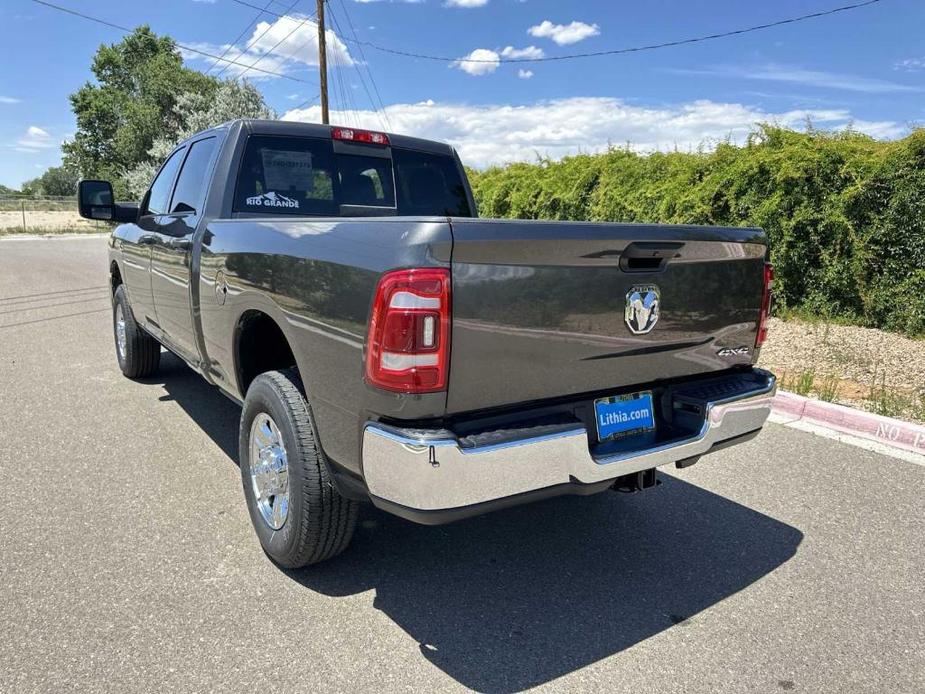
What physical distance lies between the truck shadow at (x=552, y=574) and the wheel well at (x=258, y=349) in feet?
3.05

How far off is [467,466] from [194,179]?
3195 mm

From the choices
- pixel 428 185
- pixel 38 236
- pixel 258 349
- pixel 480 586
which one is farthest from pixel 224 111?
pixel 480 586

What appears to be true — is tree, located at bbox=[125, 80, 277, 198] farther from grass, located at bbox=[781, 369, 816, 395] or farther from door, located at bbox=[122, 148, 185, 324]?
grass, located at bbox=[781, 369, 816, 395]

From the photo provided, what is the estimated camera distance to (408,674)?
2365mm

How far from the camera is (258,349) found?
134 inches

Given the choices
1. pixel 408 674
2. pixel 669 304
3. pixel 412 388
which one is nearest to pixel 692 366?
pixel 669 304

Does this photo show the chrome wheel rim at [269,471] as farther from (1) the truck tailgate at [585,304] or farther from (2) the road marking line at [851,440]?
(2) the road marking line at [851,440]

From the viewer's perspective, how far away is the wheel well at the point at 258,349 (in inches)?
130

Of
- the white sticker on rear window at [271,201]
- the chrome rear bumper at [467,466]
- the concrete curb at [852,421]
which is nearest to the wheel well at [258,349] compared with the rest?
the white sticker on rear window at [271,201]

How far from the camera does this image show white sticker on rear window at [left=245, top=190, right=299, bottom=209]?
379 centimetres

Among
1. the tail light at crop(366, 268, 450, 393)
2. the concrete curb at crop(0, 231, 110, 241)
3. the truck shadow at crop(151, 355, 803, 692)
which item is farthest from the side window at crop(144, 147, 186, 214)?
the concrete curb at crop(0, 231, 110, 241)

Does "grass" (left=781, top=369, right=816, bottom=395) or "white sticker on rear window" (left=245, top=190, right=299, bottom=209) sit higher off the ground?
"white sticker on rear window" (left=245, top=190, right=299, bottom=209)

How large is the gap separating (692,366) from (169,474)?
3.07 metres

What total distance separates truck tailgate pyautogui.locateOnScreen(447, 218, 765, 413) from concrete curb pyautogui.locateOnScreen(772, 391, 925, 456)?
98.0 inches
